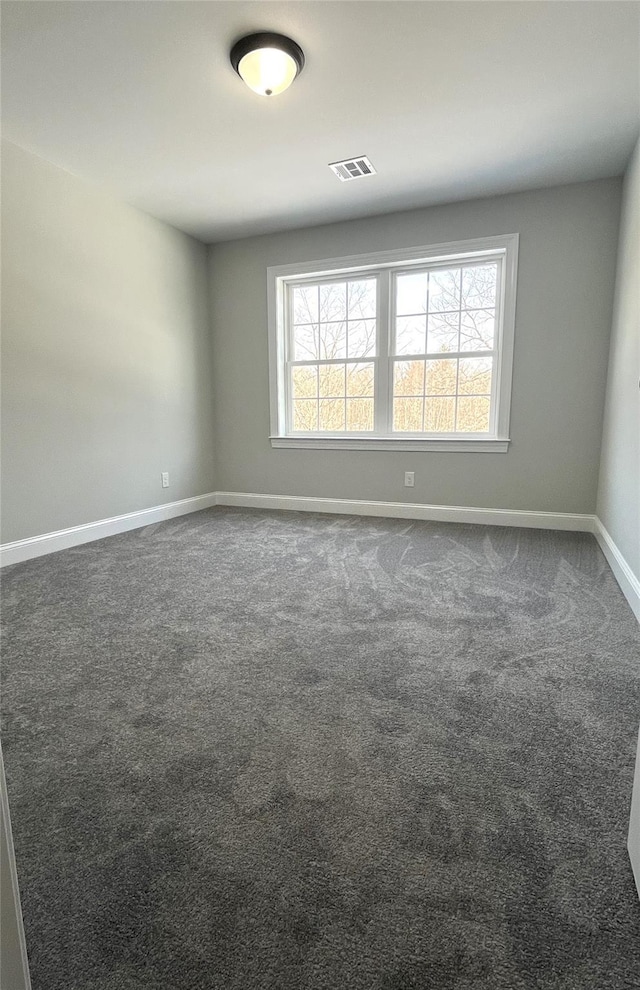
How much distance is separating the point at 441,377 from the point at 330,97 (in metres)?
2.15

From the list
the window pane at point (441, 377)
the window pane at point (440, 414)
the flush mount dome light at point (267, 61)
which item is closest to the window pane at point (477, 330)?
the window pane at point (441, 377)

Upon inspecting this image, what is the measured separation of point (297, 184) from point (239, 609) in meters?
3.07

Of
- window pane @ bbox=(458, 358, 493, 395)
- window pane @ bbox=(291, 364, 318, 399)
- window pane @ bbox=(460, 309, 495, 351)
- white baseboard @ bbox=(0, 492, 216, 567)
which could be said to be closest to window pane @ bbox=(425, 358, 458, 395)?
window pane @ bbox=(458, 358, 493, 395)

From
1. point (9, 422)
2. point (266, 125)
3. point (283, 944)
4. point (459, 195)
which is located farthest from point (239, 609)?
point (459, 195)

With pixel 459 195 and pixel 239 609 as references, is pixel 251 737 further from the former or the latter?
pixel 459 195

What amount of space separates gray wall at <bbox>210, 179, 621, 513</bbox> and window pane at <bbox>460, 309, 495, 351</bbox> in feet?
0.83

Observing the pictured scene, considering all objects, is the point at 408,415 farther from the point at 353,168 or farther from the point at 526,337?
the point at 353,168

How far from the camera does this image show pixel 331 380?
439 cm

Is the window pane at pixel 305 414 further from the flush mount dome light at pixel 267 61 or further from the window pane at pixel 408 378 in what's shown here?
the flush mount dome light at pixel 267 61

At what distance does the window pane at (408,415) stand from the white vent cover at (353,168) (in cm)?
173

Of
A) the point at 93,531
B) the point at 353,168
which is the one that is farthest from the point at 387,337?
the point at 93,531

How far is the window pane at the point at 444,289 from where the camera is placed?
12.7 feet

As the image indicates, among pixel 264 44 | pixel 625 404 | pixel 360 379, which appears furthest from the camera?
pixel 360 379

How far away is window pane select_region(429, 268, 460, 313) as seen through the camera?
387 centimetres
